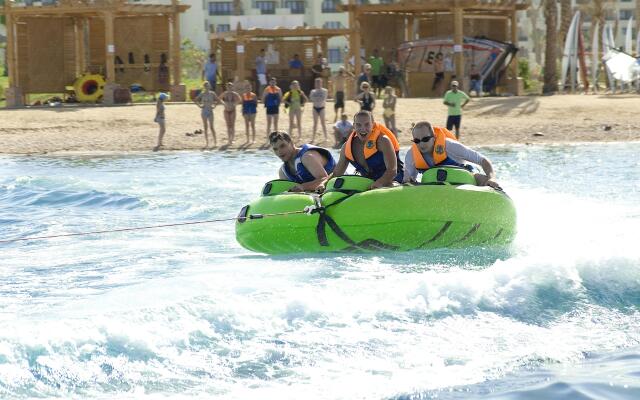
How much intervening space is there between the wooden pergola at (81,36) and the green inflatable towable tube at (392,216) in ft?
62.1

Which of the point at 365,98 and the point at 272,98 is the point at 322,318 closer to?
the point at 365,98

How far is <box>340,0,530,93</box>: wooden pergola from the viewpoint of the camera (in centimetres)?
2830

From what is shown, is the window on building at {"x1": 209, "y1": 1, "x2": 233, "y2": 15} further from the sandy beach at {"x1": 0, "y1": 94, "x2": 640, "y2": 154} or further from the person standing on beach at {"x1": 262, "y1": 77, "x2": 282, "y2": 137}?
the person standing on beach at {"x1": 262, "y1": 77, "x2": 282, "y2": 137}

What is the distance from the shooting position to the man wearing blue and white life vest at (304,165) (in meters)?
9.31

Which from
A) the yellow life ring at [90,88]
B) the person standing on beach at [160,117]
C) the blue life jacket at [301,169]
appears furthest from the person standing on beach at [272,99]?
the blue life jacket at [301,169]

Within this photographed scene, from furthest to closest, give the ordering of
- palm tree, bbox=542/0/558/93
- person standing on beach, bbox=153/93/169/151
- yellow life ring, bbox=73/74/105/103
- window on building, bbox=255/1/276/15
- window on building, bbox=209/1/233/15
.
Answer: window on building, bbox=209/1/233/15 < window on building, bbox=255/1/276/15 < palm tree, bbox=542/0/558/93 < yellow life ring, bbox=73/74/105/103 < person standing on beach, bbox=153/93/169/151

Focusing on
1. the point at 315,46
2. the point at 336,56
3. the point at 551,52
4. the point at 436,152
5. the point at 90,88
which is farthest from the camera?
the point at 336,56

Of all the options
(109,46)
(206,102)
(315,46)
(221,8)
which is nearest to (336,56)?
(221,8)

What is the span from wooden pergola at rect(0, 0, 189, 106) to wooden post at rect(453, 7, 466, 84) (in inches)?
280

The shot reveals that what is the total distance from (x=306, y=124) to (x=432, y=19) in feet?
34.3

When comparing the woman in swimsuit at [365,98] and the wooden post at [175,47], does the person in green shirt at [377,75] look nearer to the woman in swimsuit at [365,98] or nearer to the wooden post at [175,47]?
the wooden post at [175,47]

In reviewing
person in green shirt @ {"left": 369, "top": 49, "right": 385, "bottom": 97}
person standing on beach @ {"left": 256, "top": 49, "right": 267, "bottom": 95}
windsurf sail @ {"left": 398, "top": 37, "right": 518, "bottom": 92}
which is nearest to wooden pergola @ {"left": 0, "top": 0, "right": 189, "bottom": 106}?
person standing on beach @ {"left": 256, "top": 49, "right": 267, "bottom": 95}

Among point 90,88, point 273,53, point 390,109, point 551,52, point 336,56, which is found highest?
point 336,56

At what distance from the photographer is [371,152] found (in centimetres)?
920
